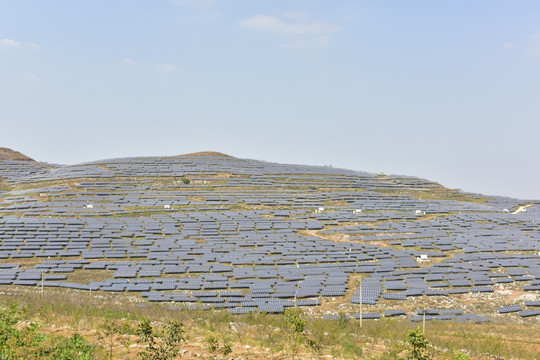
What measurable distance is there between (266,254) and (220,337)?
92.9 ft

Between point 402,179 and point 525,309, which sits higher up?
point 402,179

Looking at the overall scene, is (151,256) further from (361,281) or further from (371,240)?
(371,240)

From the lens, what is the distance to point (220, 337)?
76.4 ft

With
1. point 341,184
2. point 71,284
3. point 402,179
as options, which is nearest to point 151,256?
point 71,284

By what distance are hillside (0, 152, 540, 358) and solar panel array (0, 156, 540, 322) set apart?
23 cm

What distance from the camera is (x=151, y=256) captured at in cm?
4947

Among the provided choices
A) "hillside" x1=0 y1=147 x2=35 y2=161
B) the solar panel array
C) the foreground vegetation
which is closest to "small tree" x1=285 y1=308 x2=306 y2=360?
the foreground vegetation

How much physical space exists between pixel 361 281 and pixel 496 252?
22.3 m

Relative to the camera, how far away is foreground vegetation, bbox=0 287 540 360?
16.9 metres

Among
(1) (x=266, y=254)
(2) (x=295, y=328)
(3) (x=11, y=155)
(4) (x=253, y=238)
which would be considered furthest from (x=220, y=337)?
(3) (x=11, y=155)

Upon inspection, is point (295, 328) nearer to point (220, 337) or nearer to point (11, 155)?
point (220, 337)

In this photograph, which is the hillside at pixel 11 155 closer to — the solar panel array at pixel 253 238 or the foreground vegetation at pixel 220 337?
the solar panel array at pixel 253 238

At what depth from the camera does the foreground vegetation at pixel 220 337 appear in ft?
55.6

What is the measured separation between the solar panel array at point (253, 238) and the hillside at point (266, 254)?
0.23 m
